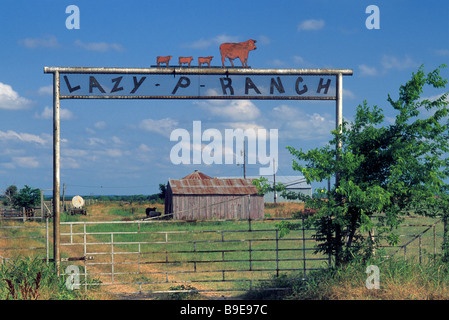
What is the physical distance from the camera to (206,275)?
15516 mm

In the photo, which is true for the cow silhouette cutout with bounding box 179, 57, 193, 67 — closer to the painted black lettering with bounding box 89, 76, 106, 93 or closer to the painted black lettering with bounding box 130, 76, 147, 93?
the painted black lettering with bounding box 130, 76, 147, 93

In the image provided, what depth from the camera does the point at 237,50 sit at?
428 inches

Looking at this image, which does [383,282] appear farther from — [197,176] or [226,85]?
[197,176]

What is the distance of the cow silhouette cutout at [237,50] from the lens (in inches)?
424

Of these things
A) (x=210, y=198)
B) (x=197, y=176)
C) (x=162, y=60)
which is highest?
(x=162, y=60)

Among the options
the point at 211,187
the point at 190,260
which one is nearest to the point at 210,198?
the point at 211,187

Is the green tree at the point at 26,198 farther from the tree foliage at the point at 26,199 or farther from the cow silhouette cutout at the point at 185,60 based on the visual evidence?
the cow silhouette cutout at the point at 185,60

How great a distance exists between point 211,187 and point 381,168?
26.4m

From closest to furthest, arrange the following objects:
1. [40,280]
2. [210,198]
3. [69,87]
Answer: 1. [40,280]
2. [69,87]
3. [210,198]

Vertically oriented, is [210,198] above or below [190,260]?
above

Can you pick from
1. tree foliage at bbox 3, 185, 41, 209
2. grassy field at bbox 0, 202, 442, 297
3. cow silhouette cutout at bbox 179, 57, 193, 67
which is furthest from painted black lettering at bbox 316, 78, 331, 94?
tree foliage at bbox 3, 185, 41, 209

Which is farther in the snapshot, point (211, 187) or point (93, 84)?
point (211, 187)

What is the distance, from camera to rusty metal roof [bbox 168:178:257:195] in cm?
3572

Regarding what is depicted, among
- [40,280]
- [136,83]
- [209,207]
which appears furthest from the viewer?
[209,207]
